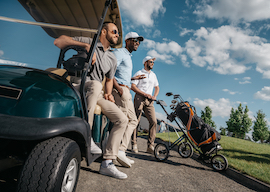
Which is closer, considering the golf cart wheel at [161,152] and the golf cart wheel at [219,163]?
the golf cart wheel at [219,163]

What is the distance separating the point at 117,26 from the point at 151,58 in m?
2.80

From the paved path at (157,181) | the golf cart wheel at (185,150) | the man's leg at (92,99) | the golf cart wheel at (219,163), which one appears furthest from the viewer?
the golf cart wheel at (185,150)

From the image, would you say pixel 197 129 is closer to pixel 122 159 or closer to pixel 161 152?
pixel 161 152

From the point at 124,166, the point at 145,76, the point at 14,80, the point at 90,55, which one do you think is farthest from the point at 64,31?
the point at 145,76

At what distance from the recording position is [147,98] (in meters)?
5.05

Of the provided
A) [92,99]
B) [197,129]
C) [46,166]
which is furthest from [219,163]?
[46,166]

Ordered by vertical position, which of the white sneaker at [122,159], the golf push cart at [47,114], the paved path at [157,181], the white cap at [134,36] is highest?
the white cap at [134,36]

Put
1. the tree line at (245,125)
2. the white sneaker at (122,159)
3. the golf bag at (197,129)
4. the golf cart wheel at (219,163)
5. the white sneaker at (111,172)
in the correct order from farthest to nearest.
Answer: the tree line at (245,125) < the golf bag at (197,129) < the golf cart wheel at (219,163) < the white sneaker at (122,159) < the white sneaker at (111,172)

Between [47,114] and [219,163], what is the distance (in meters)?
3.91

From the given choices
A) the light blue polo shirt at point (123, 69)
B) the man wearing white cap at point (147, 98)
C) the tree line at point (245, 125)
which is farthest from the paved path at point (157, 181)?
the tree line at point (245, 125)

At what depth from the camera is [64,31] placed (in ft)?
6.34

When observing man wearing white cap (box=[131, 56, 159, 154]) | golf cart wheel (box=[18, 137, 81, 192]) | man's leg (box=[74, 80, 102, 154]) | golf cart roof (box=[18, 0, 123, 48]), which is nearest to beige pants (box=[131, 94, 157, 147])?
man wearing white cap (box=[131, 56, 159, 154])

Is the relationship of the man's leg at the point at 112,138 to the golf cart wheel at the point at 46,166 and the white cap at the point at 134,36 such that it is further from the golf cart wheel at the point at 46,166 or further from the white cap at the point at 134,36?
the white cap at the point at 134,36

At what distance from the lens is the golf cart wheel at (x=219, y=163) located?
3856 mm
